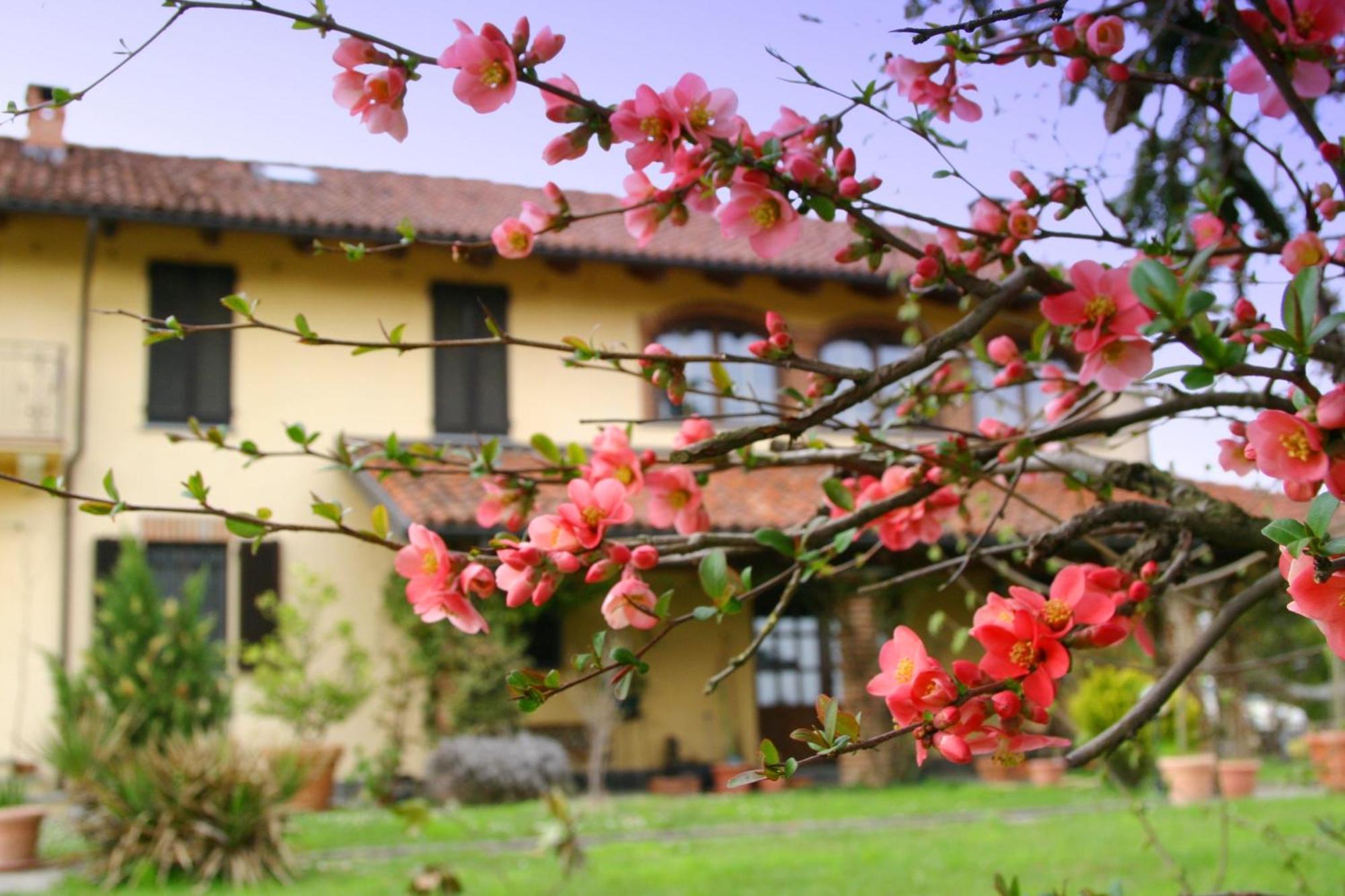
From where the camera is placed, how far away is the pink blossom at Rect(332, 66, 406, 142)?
151 centimetres

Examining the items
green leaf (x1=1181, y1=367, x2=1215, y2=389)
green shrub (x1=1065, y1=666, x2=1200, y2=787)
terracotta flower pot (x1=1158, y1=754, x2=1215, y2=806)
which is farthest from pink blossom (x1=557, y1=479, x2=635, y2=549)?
green shrub (x1=1065, y1=666, x2=1200, y2=787)

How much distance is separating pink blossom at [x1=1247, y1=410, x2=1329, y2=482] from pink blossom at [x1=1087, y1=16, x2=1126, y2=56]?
96cm

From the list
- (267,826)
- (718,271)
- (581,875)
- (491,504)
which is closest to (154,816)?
(267,826)

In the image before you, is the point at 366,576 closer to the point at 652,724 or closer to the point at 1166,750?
the point at 652,724

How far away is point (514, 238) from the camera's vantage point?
181 cm

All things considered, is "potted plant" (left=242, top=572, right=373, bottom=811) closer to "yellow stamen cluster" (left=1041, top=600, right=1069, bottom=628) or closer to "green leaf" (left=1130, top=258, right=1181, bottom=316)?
"yellow stamen cluster" (left=1041, top=600, right=1069, bottom=628)

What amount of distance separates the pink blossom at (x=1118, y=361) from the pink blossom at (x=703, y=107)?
0.50 m

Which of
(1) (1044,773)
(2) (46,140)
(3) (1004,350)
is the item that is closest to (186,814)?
(3) (1004,350)

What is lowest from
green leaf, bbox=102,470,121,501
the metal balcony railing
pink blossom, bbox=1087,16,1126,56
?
green leaf, bbox=102,470,121,501

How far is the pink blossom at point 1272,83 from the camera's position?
5.80 ft

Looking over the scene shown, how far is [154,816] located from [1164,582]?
6.02 m

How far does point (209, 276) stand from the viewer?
1280 centimetres

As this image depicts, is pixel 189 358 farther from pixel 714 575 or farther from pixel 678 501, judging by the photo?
pixel 714 575

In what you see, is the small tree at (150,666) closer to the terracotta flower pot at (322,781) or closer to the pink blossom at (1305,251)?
the terracotta flower pot at (322,781)
